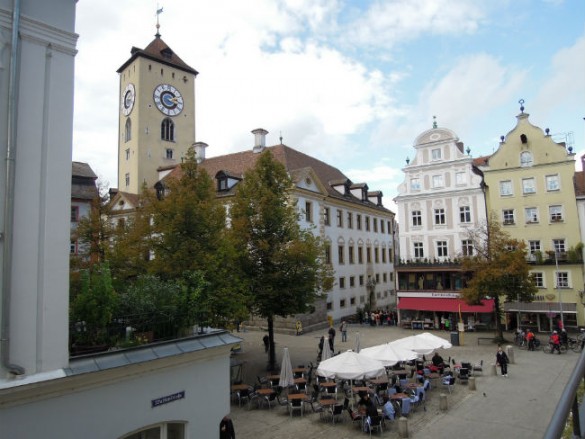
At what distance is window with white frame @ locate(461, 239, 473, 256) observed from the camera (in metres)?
35.4

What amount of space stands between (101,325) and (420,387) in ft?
41.5

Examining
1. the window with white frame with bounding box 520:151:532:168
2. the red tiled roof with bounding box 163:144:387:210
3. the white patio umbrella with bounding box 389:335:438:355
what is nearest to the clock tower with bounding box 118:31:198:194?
the red tiled roof with bounding box 163:144:387:210

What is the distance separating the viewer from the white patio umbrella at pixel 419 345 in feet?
63.3

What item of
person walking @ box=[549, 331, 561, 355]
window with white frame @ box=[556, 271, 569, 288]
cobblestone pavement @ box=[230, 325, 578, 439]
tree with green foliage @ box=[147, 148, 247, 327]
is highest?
tree with green foliage @ box=[147, 148, 247, 327]

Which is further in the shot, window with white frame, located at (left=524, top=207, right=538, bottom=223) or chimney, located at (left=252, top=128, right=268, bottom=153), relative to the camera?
chimney, located at (left=252, top=128, right=268, bottom=153)

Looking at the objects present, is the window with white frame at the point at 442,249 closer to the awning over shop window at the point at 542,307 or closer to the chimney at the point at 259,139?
the awning over shop window at the point at 542,307

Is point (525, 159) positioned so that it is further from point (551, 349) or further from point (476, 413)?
point (476, 413)

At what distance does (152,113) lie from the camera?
51531 mm

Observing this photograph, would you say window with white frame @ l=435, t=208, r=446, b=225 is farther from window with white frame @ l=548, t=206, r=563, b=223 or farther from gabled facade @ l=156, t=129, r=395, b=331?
gabled facade @ l=156, t=129, r=395, b=331

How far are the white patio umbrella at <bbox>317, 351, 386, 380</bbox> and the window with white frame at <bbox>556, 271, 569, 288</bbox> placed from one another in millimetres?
22545

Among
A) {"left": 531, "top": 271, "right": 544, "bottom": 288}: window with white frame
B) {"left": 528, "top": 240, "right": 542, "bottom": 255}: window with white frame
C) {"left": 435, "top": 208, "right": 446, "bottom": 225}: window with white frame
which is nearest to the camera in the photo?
{"left": 531, "top": 271, "right": 544, "bottom": 288}: window with white frame

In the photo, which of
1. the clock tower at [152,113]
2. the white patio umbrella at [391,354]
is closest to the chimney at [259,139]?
the clock tower at [152,113]

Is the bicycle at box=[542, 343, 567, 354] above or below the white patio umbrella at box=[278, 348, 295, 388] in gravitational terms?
below

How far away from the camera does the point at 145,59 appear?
51344mm
